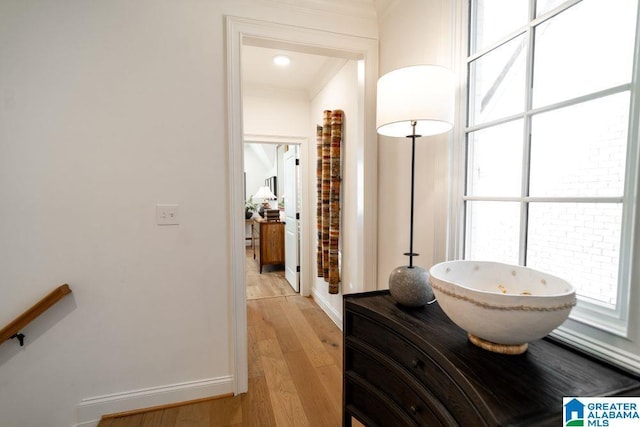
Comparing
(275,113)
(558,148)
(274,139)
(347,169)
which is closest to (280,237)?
(274,139)

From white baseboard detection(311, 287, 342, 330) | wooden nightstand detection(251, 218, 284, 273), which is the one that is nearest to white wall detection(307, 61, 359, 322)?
white baseboard detection(311, 287, 342, 330)

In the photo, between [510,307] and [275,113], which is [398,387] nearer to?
[510,307]

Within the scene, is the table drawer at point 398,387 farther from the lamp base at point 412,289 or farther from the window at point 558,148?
the window at point 558,148

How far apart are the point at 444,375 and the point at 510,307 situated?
0.28 m

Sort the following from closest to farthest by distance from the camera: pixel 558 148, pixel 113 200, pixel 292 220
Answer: pixel 558 148 → pixel 113 200 → pixel 292 220

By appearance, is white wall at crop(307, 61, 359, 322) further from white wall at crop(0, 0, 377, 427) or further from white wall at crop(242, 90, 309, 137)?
white wall at crop(0, 0, 377, 427)

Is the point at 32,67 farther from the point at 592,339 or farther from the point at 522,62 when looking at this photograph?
the point at 592,339

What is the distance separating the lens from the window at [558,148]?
2.95ft

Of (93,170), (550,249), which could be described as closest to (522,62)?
(550,249)

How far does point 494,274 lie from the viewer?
3.68ft

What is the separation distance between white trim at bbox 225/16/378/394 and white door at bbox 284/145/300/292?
1.87m

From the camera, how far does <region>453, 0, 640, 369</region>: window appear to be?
2.95ft

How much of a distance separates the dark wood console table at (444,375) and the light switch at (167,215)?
1132 mm

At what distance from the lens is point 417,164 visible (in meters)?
1.73
